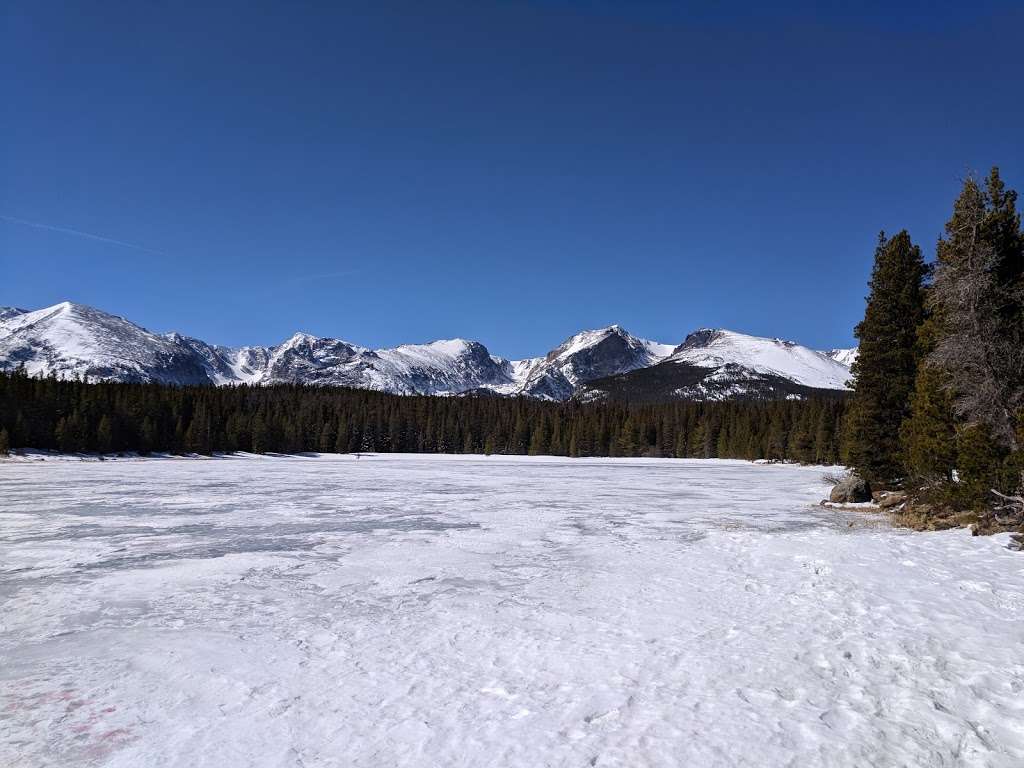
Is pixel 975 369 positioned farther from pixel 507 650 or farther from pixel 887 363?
pixel 507 650

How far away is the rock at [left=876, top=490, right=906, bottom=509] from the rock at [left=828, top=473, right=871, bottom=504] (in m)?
0.62

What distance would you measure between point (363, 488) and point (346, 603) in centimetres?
2535

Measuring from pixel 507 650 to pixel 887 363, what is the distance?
27.3 meters

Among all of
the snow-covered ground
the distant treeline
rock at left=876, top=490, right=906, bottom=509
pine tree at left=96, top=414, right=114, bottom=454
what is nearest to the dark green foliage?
rock at left=876, top=490, right=906, bottom=509

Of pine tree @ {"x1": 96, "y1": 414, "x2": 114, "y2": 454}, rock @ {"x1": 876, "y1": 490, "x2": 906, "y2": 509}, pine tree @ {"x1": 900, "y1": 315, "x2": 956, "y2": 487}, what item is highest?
pine tree @ {"x1": 900, "y1": 315, "x2": 956, "y2": 487}

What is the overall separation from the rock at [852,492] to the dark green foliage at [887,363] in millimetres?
1666

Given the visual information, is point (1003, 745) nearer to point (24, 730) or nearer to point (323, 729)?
point (323, 729)

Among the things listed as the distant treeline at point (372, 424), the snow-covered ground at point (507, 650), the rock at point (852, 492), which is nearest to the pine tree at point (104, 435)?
the distant treeline at point (372, 424)

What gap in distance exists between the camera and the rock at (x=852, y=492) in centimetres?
2720

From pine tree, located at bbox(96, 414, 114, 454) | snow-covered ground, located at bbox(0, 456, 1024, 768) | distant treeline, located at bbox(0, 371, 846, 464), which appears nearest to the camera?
snow-covered ground, located at bbox(0, 456, 1024, 768)

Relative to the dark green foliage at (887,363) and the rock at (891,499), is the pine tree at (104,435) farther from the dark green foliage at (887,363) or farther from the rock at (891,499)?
the rock at (891,499)

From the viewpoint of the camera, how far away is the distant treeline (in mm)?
77875

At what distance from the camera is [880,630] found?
8609mm

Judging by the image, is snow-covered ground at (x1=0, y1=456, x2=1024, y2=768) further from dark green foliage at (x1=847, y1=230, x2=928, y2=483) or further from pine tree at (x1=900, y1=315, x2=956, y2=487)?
dark green foliage at (x1=847, y1=230, x2=928, y2=483)
